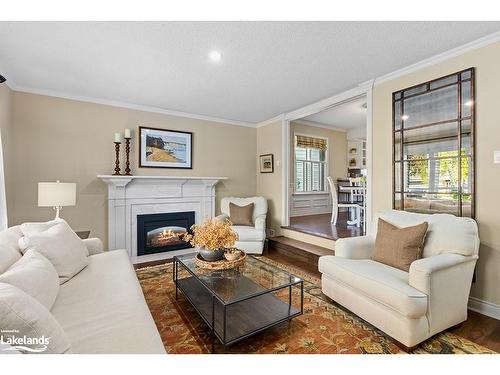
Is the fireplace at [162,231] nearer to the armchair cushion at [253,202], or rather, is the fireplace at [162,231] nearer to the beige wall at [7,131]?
the armchair cushion at [253,202]

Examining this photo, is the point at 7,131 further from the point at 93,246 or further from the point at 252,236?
the point at 252,236

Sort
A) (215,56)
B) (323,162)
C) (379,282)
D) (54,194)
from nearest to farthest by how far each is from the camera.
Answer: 1. (379,282)
2. (215,56)
3. (54,194)
4. (323,162)

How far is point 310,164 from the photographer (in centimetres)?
622

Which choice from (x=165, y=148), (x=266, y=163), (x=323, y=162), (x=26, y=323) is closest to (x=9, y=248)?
(x=26, y=323)

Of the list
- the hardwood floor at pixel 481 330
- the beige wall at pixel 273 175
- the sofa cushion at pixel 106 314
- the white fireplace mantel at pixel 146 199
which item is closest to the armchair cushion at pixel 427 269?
the hardwood floor at pixel 481 330

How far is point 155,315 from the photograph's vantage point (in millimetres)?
2123

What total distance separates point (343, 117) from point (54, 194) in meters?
5.16

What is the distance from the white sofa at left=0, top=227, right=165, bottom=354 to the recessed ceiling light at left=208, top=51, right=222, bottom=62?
2119 mm

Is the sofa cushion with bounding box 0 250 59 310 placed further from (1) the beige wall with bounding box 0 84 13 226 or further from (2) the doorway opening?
(2) the doorway opening

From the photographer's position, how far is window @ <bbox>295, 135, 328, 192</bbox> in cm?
593

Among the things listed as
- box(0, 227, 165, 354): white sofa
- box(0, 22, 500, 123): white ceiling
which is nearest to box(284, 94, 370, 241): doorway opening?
box(0, 22, 500, 123): white ceiling

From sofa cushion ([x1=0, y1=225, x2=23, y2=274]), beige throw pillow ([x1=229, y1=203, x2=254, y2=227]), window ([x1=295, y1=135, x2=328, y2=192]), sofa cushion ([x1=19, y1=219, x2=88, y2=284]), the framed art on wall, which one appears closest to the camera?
sofa cushion ([x1=0, y1=225, x2=23, y2=274])
